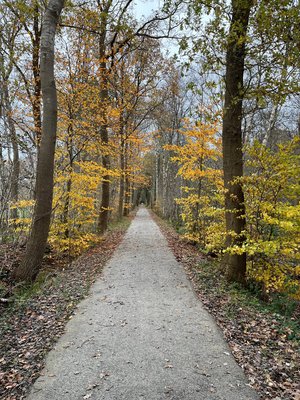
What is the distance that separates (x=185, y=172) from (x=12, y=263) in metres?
6.61

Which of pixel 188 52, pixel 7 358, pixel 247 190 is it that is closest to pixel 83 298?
pixel 7 358

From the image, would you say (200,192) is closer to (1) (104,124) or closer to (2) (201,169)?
(2) (201,169)

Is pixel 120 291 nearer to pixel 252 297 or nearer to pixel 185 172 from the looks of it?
pixel 252 297

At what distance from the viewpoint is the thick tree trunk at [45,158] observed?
20.4 ft

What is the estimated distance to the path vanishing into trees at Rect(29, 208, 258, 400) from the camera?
297cm

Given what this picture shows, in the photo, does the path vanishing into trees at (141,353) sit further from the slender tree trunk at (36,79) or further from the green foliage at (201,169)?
the slender tree trunk at (36,79)

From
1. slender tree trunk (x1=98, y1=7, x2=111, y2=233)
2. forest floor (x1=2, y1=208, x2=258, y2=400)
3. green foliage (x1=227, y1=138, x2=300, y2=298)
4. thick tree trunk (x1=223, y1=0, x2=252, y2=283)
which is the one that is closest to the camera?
forest floor (x1=2, y1=208, x2=258, y2=400)

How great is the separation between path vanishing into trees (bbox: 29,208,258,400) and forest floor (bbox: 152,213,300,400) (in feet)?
0.64

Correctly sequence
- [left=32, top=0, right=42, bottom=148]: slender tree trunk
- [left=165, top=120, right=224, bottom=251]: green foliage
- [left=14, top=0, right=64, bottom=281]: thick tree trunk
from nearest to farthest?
[left=14, top=0, right=64, bottom=281]: thick tree trunk
[left=32, top=0, right=42, bottom=148]: slender tree trunk
[left=165, top=120, right=224, bottom=251]: green foliage

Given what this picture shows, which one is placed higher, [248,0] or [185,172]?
[248,0]

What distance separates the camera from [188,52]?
19.6ft

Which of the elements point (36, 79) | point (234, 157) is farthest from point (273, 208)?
point (36, 79)

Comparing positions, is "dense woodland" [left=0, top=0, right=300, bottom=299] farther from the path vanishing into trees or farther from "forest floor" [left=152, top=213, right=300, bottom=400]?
the path vanishing into trees

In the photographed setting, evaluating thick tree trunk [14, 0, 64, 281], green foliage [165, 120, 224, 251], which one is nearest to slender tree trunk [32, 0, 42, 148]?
thick tree trunk [14, 0, 64, 281]
